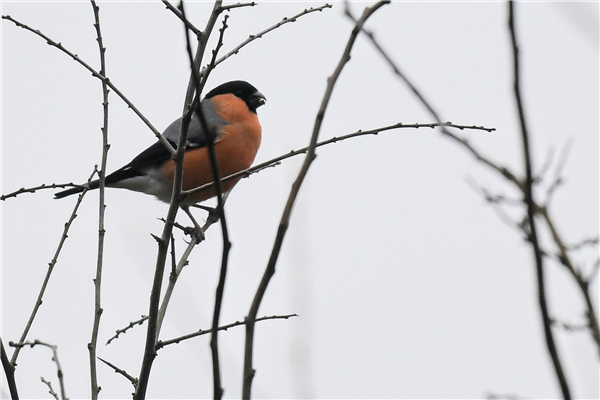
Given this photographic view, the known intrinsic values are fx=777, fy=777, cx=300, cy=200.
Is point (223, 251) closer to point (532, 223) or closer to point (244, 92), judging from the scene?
point (532, 223)

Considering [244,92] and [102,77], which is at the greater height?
[244,92]

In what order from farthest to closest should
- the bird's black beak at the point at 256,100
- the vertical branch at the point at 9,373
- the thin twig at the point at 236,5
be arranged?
the bird's black beak at the point at 256,100 < the thin twig at the point at 236,5 < the vertical branch at the point at 9,373

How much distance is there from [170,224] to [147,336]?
38 cm

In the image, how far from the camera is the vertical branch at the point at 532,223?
115 cm

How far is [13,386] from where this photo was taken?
7.61 ft

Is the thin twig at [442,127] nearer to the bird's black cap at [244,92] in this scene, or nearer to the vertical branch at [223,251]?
the vertical branch at [223,251]

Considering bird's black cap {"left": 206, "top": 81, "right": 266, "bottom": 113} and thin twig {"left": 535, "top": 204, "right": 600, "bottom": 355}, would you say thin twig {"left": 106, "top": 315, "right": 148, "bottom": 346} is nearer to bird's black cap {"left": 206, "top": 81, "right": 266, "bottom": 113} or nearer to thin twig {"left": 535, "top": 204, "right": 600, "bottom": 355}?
thin twig {"left": 535, "top": 204, "right": 600, "bottom": 355}

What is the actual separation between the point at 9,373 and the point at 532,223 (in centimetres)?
177

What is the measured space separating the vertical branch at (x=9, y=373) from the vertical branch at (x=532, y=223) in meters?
1.68

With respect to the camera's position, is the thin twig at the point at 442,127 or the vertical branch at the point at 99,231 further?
the vertical branch at the point at 99,231

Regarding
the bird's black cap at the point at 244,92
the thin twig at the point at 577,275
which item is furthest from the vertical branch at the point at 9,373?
the bird's black cap at the point at 244,92

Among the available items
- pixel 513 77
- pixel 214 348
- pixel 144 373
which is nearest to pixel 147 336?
pixel 144 373

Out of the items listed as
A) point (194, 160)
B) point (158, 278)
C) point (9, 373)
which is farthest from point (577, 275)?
point (194, 160)

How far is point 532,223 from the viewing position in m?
1.21
